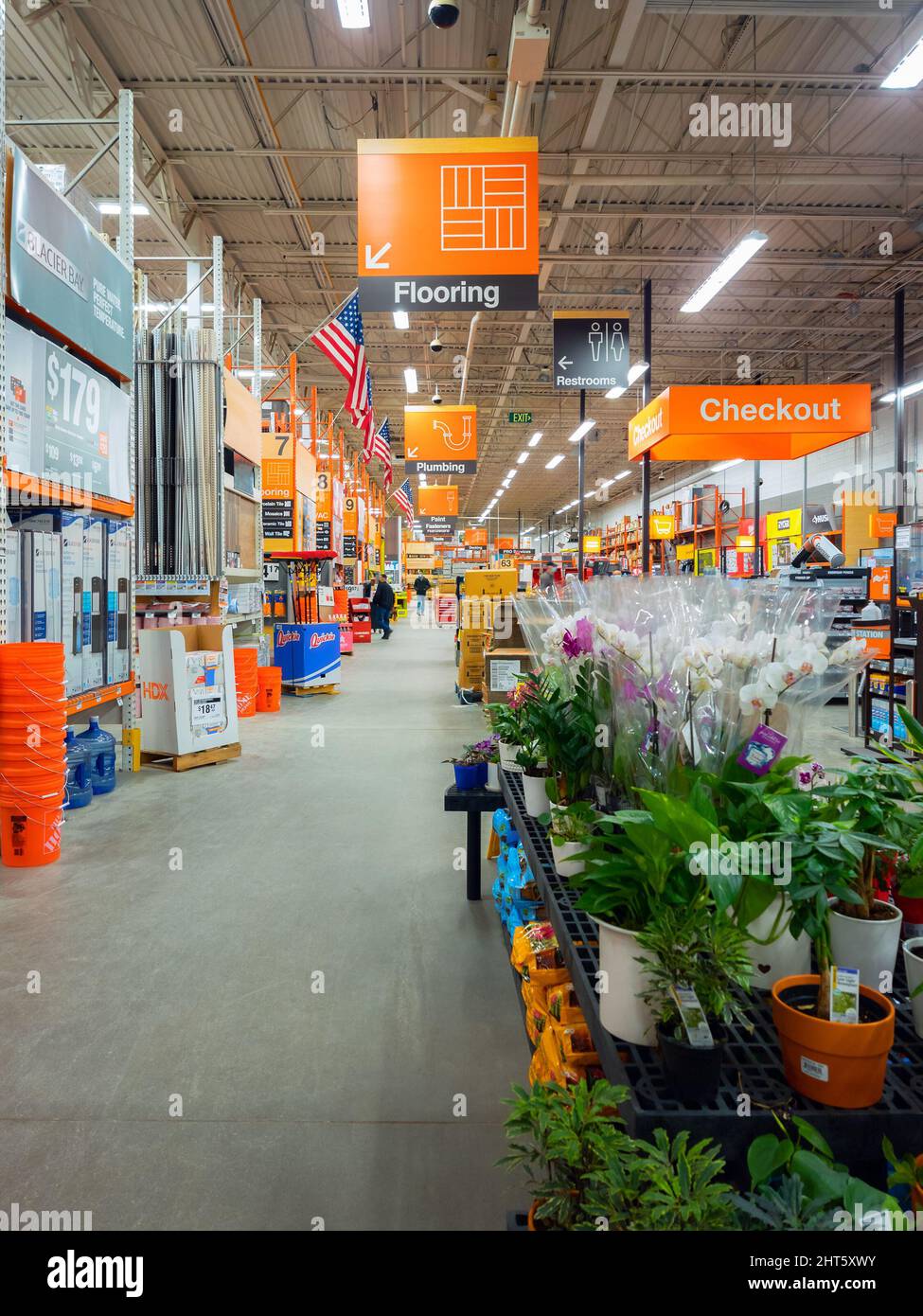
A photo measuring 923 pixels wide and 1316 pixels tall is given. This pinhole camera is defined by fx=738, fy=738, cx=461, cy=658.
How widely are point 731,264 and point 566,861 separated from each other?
344 inches

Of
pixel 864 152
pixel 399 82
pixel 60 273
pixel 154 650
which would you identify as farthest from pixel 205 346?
pixel 864 152

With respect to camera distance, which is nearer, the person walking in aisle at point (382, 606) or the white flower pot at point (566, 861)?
the white flower pot at point (566, 861)

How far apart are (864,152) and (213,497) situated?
29.4 feet

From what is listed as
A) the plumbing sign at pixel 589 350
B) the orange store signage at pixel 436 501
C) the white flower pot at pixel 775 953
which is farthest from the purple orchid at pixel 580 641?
the orange store signage at pixel 436 501

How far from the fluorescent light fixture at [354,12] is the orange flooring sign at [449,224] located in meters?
0.88

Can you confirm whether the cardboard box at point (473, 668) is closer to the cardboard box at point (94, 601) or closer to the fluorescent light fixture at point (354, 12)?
the cardboard box at point (94, 601)

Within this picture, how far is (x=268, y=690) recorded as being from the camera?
848 cm

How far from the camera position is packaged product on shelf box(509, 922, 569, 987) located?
1973mm

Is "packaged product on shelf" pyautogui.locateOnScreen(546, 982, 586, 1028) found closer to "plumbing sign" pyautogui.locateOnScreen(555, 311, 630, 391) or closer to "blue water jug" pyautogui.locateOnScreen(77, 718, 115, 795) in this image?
"blue water jug" pyautogui.locateOnScreen(77, 718, 115, 795)

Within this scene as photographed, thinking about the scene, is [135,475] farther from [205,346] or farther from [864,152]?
[864,152]

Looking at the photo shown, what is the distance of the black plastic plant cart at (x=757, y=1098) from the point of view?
103 cm

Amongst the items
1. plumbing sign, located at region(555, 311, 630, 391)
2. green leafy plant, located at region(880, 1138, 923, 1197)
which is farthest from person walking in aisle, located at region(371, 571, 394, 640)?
green leafy plant, located at region(880, 1138, 923, 1197)

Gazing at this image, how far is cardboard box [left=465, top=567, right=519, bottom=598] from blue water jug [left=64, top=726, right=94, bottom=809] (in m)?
5.61
